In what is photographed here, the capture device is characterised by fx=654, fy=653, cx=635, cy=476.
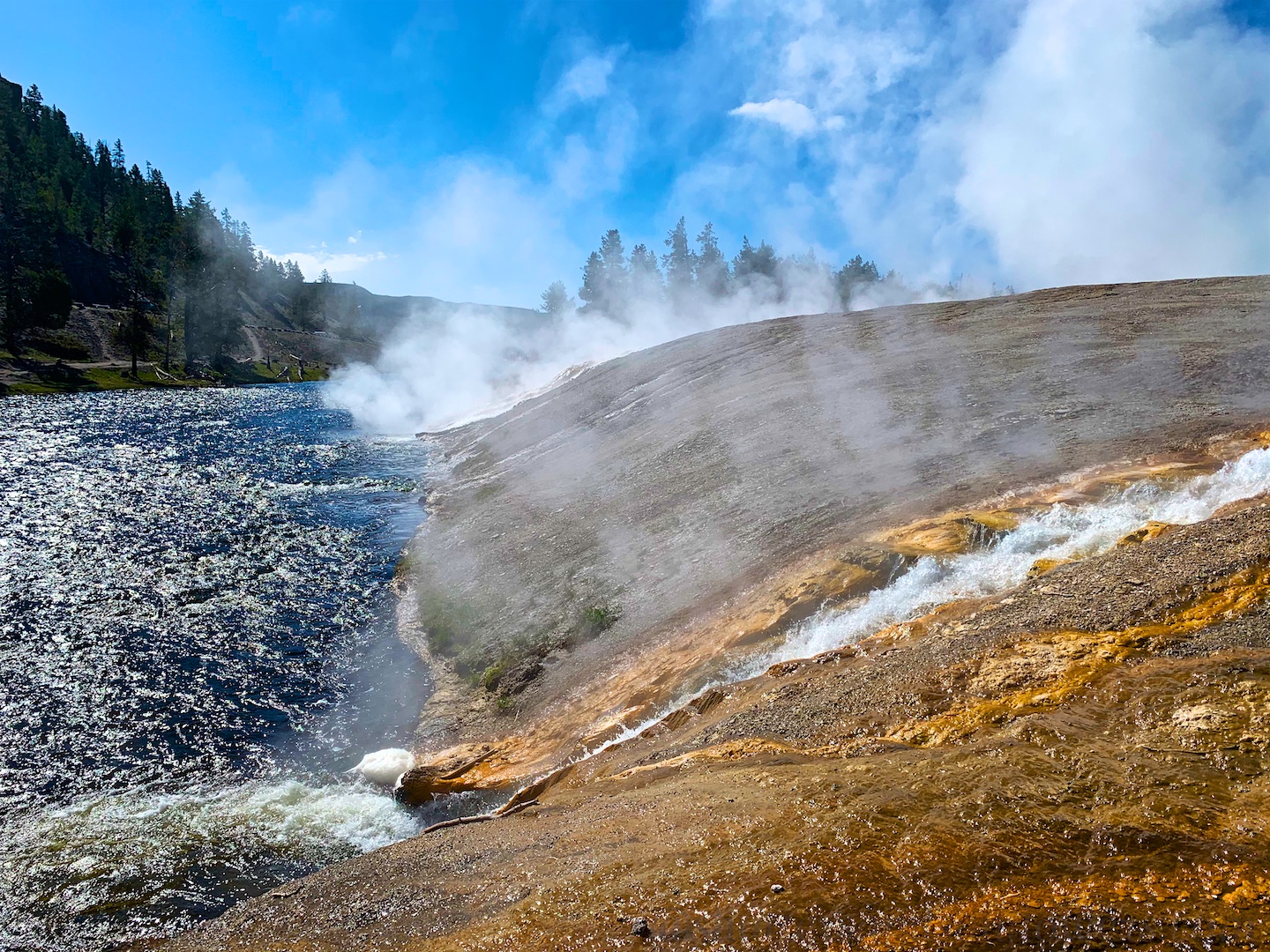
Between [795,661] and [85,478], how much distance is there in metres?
36.1

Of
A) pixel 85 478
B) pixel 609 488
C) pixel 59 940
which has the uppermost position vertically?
pixel 85 478

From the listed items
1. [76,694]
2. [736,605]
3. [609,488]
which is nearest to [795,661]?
[736,605]

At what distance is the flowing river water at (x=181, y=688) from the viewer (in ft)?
35.7

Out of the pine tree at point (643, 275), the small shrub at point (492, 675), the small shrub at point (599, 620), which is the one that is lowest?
the small shrub at point (492, 675)

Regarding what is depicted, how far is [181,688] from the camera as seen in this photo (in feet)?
53.4

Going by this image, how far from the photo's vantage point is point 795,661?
12.1 m

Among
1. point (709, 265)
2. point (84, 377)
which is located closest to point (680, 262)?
point (709, 265)

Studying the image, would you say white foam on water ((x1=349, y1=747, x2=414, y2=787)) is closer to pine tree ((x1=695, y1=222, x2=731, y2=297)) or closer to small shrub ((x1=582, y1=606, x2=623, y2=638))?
small shrub ((x1=582, y1=606, x2=623, y2=638))

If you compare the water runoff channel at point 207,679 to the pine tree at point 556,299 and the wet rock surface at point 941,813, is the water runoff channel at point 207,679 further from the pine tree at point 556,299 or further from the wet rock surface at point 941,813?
the pine tree at point 556,299

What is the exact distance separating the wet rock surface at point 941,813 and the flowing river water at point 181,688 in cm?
268

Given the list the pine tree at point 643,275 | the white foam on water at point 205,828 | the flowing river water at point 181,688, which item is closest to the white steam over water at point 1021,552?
the white foam on water at point 205,828

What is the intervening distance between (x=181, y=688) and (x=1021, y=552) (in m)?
19.8

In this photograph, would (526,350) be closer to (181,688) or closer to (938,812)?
(181,688)

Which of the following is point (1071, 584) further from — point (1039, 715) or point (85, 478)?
point (85, 478)
